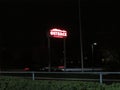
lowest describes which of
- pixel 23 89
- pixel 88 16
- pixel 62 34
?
pixel 23 89

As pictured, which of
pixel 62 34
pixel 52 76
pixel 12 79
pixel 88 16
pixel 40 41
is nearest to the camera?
pixel 12 79

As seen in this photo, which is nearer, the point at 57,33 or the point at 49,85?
the point at 49,85

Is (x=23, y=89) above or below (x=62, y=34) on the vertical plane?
below

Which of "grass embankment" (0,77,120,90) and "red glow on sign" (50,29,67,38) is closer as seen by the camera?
"grass embankment" (0,77,120,90)

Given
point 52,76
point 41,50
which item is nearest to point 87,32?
point 41,50

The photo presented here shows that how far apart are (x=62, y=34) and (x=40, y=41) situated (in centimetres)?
3167

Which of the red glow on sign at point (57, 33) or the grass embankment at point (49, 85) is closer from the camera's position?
the grass embankment at point (49, 85)

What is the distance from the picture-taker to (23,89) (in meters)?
11.9

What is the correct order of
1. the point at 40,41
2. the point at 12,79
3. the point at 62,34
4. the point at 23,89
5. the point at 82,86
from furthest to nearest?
1. the point at 40,41
2. the point at 62,34
3. the point at 12,79
4. the point at 23,89
5. the point at 82,86

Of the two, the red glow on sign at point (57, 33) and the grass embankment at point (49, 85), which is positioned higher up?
the red glow on sign at point (57, 33)

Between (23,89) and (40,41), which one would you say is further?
(40,41)

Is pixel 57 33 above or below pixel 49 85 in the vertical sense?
above

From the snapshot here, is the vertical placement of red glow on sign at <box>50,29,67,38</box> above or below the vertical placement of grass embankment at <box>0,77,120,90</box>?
above

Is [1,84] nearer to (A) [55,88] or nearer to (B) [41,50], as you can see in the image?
(A) [55,88]
